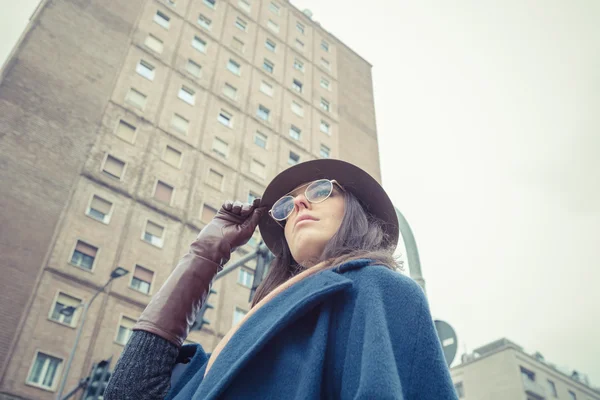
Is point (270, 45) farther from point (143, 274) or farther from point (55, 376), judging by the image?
point (55, 376)

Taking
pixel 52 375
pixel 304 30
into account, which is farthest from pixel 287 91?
pixel 52 375

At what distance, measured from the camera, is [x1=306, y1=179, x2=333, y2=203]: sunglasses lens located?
256cm

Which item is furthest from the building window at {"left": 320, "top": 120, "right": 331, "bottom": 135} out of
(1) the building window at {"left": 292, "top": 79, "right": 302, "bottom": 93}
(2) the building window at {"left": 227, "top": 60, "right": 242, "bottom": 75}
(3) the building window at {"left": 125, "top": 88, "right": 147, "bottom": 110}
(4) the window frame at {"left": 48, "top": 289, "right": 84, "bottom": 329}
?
(4) the window frame at {"left": 48, "top": 289, "right": 84, "bottom": 329}

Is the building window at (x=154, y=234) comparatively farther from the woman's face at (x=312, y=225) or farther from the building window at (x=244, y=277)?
the woman's face at (x=312, y=225)

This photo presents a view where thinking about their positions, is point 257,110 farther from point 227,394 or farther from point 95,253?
point 227,394

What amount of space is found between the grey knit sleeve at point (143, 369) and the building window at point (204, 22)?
113 feet

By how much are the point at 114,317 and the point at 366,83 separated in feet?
104

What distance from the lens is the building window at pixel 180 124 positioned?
28.0 metres

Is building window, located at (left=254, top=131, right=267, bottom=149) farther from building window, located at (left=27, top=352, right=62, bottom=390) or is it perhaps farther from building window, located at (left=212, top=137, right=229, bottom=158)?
building window, located at (left=27, top=352, right=62, bottom=390)

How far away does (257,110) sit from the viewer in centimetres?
3325

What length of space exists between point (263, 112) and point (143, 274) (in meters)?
15.4

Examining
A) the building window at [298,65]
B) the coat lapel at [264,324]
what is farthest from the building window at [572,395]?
the coat lapel at [264,324]

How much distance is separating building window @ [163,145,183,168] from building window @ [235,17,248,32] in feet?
44.8

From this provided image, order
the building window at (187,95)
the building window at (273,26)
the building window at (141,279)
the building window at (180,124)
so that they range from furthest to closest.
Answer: the building window at (273,26)
the building window at (187,95)
the building window at (180,124)
the building window at (141,279)
